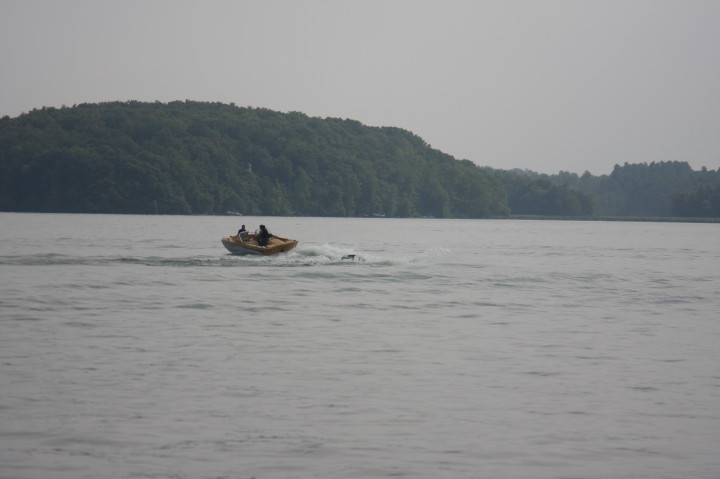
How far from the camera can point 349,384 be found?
48.1 feet

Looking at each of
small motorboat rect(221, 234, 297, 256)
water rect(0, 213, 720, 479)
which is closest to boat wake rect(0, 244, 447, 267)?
small motorboat rect(221, 234, 297, 256)

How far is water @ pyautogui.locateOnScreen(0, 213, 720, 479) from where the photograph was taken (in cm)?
1059

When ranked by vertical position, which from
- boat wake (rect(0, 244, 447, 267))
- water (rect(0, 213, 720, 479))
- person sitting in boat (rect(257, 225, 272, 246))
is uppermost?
person sitting in boat (rect(257, 225, 272, 246))

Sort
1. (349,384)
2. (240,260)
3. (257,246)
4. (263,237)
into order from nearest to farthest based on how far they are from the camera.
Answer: (349,384) → (240,260) → (257,246) → (263,237)

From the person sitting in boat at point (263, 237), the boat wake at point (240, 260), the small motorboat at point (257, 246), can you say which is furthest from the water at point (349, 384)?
the person sitting in boat at point (263, 237)

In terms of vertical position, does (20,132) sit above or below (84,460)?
above

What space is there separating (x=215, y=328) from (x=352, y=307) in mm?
6569

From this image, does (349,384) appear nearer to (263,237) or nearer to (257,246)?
(257,246)

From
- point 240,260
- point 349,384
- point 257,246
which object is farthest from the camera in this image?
point 257,246

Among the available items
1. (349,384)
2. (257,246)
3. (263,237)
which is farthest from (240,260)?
(349,384)

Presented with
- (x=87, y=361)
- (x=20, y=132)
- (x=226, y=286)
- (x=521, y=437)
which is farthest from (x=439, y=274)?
(x=20, y=132)

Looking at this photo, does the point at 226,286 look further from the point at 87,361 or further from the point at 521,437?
the point at 521,437

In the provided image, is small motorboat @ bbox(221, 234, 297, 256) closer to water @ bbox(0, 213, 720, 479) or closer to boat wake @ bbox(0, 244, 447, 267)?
boat wake @ bbox(0, 244, 447, 267)

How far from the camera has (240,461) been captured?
407 inches
